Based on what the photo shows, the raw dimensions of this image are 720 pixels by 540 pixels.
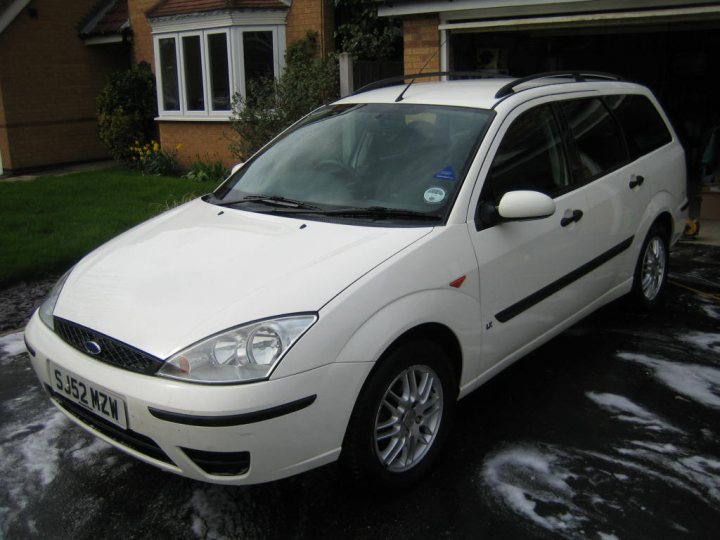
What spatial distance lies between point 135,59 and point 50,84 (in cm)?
183

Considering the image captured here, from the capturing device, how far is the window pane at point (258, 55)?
42.2 ft

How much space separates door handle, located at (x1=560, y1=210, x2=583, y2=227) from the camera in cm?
398

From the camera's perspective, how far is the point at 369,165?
12.7 ft

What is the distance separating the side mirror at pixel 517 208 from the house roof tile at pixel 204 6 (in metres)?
10.2

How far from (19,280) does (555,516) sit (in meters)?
5.54

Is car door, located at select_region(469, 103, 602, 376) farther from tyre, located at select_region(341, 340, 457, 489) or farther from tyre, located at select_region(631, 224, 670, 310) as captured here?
tyre, located at select_region(631, 224, 670, 310)

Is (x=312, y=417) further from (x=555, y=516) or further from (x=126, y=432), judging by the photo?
(x=555, y=516)

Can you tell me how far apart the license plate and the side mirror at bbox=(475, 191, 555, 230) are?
5.87 ft

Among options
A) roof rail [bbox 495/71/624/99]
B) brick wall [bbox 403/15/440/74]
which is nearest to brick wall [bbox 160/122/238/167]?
brick wall [bbox 403/15/440/74]

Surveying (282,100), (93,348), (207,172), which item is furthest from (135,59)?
(93,348)

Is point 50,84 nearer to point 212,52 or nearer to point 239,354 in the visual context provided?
point 212,52

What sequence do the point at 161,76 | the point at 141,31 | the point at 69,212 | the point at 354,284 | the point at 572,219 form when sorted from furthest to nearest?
the point at 141,31 < the point at 161,76 < the point at 69,212 < the point at 572,219 < the point at 354,284

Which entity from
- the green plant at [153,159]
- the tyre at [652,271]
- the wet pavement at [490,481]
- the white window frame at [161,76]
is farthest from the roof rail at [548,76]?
the white window frame at [161,76]

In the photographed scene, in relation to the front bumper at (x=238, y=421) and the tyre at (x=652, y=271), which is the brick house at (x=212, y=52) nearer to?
the tyre at (x=652, y=271)
